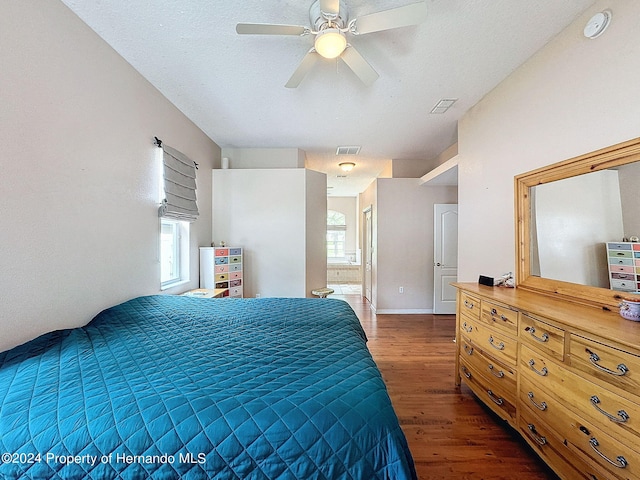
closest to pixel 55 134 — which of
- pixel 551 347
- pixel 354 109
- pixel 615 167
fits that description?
pixel 354 109

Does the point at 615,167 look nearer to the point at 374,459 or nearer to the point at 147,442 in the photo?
the point at 374,459

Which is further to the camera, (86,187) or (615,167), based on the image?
(86,187)

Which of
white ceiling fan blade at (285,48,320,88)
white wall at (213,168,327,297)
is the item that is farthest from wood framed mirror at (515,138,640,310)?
white wall at (213,168,327,297)

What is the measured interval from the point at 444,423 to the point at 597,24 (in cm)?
277

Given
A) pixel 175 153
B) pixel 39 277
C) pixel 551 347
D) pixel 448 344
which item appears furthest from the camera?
pixel 448 344

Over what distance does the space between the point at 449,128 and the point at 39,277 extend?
4.26 metres

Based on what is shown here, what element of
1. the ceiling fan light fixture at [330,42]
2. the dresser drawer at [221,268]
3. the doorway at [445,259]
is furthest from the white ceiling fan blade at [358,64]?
the doorway at [445,259]

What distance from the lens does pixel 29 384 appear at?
1.05 m

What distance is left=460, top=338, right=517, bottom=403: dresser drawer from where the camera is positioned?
67.4 inches

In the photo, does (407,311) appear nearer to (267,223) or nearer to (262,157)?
(267,223)

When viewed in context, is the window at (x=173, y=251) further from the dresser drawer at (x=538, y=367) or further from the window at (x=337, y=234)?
the window at (x=337, y=234)

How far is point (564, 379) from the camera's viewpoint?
133cm

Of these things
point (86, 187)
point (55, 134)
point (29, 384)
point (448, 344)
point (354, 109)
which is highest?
point (354, 109)

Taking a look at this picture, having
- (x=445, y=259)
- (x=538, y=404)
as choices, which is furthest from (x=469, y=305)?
(x=445, y=259)
